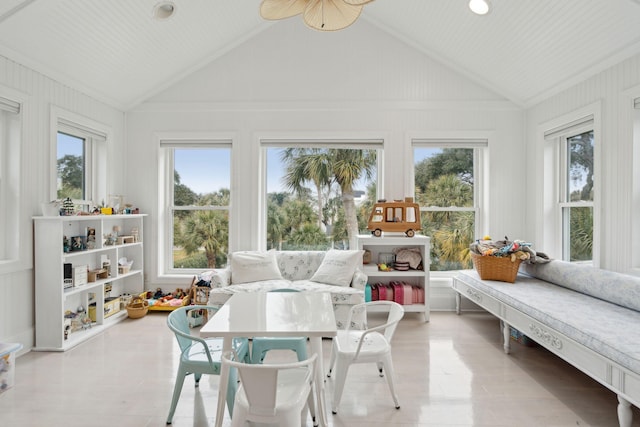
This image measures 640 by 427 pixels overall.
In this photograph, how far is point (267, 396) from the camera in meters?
1.56

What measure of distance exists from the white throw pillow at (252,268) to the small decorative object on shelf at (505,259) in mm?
2110

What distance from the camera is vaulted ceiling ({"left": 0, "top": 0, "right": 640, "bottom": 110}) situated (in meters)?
2.82

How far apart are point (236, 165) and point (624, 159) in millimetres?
3752

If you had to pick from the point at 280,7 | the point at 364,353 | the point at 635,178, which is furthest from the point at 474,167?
the point at 280,7

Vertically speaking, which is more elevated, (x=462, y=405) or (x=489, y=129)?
(x=489, y=129)

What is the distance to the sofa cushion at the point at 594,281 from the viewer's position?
2.59 m

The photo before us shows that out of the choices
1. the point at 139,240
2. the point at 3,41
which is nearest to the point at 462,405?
the point at 139,240

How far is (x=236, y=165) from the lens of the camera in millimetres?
4438

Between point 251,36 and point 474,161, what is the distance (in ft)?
10.1

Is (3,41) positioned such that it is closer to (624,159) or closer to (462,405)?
(462,405)

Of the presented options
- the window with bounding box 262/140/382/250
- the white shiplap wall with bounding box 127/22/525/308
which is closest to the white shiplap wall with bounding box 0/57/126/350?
the white shiplap wall with bounding box 127/22/525/308

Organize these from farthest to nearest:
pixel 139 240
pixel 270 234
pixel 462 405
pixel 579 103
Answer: pixel 270 234
pixel 139 240
pixel 579 103
pixel 462 405

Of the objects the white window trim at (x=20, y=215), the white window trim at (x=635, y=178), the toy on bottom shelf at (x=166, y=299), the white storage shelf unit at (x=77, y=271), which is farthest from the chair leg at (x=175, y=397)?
the white window trim at (x=635, y=178)

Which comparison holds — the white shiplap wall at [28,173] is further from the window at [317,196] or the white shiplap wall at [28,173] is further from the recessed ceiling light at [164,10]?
the window at [317,196]
